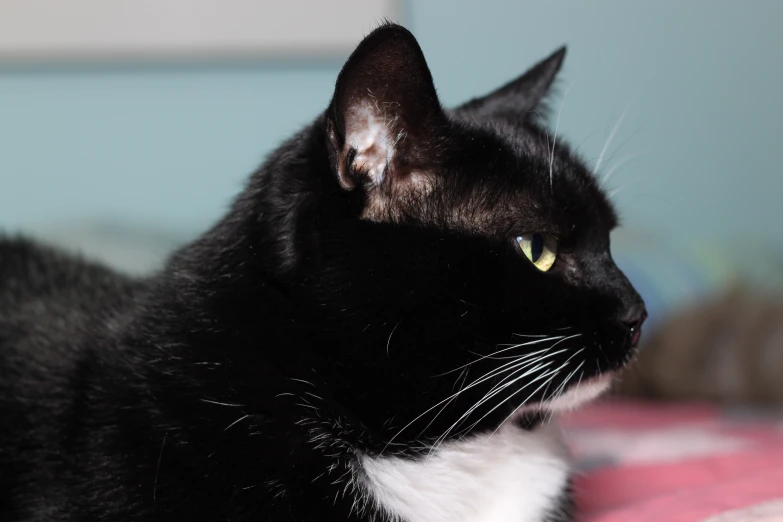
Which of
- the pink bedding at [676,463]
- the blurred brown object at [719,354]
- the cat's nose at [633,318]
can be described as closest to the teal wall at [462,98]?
the blurred brown object at [719,354]

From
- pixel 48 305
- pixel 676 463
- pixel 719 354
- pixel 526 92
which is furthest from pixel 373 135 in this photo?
pixel 719 354

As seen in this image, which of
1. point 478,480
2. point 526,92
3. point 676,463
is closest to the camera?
point 478,480

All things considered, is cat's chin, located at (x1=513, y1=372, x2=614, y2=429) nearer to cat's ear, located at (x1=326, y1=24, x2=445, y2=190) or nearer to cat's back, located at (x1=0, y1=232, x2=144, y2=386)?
cat's ear, located at (x1=326, y1=24, x2=445, y2=190)

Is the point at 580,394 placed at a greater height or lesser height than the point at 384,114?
lesser

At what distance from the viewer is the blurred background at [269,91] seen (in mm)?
1878

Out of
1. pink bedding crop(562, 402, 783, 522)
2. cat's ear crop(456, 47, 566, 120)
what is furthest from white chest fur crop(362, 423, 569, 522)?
Result: cat's ear crop(456, 47, 566, 120)

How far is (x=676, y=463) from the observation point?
127 centimetres

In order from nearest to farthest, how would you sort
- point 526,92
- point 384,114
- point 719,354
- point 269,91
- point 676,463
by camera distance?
point 384,114, point 526,92, point 676,463, point 719,354, point 269,91

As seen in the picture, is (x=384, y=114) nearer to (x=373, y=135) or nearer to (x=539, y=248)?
(x=373, y=135)

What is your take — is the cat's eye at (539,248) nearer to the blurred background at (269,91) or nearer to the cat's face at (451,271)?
the cat's face at (451,271)

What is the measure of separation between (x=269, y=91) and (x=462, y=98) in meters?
0.51

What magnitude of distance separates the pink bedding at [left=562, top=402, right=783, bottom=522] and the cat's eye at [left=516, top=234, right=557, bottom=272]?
0.34 metres

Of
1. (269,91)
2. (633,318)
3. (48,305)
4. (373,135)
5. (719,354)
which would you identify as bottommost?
(719,354)

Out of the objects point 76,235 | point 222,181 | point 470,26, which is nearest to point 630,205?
point 470,26
